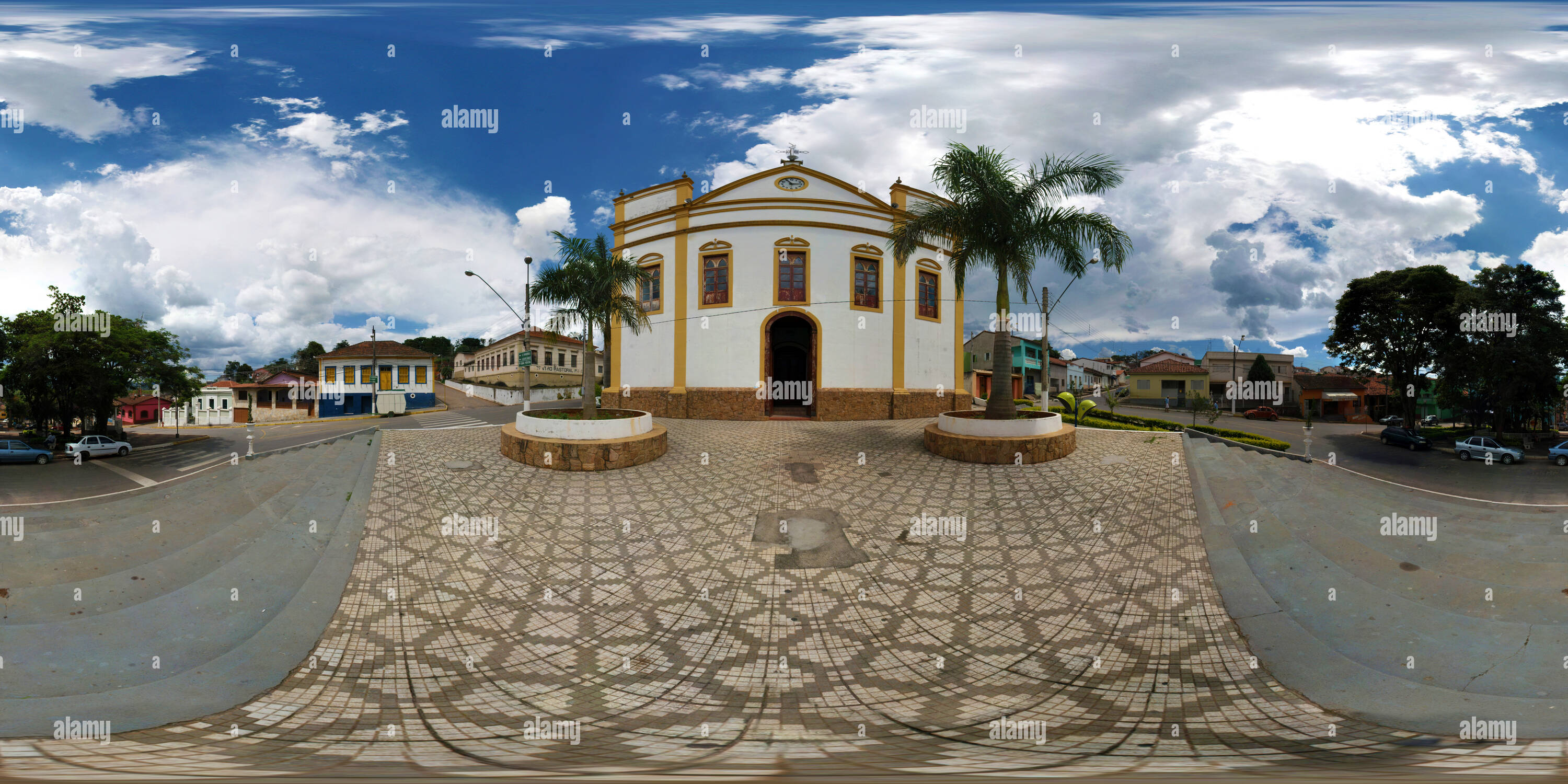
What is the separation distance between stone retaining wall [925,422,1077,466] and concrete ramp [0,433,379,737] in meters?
9.36

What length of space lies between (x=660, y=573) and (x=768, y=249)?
1321 centimetres

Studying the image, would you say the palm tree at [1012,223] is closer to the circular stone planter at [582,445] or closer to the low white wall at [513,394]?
the circular stone planter at [582,445]

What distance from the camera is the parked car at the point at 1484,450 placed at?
21.1ft

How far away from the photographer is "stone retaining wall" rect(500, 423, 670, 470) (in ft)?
31.1

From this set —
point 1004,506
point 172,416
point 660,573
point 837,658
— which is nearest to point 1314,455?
point 1004,506

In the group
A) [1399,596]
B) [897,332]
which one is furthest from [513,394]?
[1399,596]

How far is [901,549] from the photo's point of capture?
19.6ft

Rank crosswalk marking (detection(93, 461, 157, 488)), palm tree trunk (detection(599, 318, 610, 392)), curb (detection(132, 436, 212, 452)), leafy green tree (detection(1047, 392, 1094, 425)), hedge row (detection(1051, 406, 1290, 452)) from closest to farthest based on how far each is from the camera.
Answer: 1. crosswalk marking (detection(93, 461, 157, 488))
2. hedge row (detection(1051, 406, 1290, 452))
3. curb (detection(132, 436, 212, 452))
4. palm tree trunk (detection(599, 318, 610, 392))
5. leafy green tree (detection(1047, 392, 1094, 425))

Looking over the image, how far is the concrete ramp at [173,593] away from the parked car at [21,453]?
5.06 ft

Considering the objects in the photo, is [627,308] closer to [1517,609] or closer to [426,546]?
[426,546]

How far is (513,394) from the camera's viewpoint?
37969mm

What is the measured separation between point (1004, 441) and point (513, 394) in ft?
124

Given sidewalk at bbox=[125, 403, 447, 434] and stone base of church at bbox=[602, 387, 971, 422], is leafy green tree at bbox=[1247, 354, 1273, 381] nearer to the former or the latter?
stone base of church at bbox=[602, 387, 971, 422]

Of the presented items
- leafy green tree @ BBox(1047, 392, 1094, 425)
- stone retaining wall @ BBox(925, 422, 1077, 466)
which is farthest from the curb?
leafy green tree @ BBox(1047, 392, 1094, 425)
